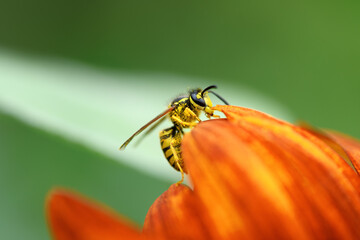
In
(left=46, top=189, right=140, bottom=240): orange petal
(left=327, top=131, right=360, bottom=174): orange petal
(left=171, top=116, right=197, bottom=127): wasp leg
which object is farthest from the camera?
(left=171, top=116, right=197, bottom=127): wasp leg

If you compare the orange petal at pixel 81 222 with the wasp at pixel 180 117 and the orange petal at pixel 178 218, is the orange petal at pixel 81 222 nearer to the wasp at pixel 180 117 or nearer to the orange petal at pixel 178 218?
the orange petal at pixel 178 218

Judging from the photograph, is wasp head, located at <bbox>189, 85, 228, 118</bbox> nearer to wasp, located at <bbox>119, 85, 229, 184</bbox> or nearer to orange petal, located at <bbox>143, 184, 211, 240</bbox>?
wasp, located at <bbox>119, 85, 229, 184</bbox>

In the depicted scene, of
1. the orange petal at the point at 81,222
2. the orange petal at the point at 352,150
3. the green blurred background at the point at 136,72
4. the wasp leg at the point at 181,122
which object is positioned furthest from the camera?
the green blurred background at the point at 136,72

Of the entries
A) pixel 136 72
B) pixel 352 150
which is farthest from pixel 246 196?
pixel 136 72

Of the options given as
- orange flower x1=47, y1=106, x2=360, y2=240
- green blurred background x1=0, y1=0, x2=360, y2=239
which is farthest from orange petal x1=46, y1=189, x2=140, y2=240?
green blurred background x1=0, y1=0, x2=360, y2=239

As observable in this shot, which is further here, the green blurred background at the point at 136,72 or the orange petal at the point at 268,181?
the green blurred background at the point at 136,72

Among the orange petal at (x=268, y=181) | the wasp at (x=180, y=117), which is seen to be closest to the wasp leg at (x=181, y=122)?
the wasp at (x=180, y=117)

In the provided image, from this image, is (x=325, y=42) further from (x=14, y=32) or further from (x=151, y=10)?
(x=14, y=32)
